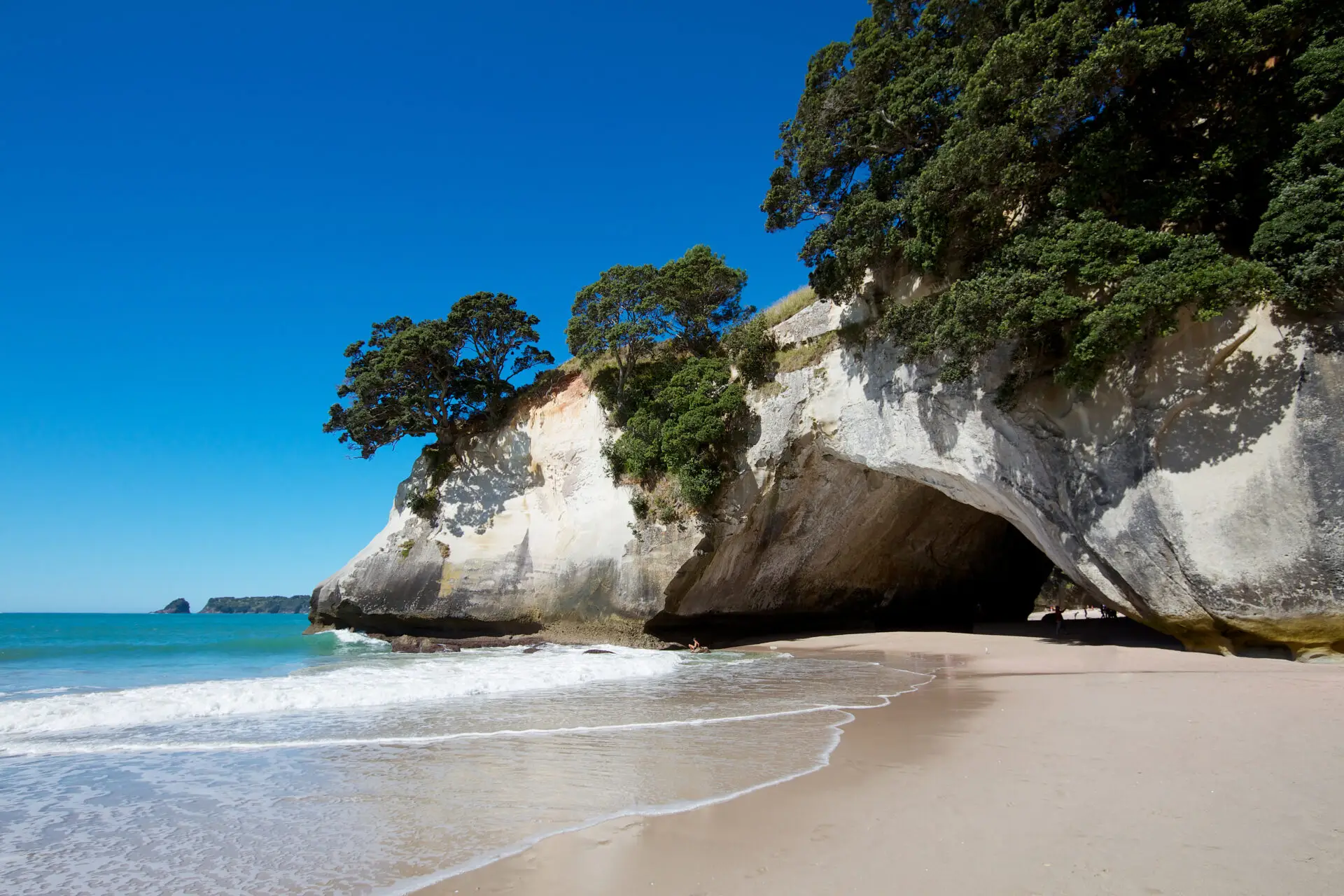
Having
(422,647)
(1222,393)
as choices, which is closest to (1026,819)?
(1222,393)

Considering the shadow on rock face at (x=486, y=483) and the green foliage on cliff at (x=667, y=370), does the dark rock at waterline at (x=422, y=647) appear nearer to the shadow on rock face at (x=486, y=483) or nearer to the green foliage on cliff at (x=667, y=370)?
the shadow on rock face at (x=486, y=483)

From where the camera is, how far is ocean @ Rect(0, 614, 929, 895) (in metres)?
4.33

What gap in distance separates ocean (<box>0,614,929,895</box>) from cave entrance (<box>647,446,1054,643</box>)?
6.16 meters

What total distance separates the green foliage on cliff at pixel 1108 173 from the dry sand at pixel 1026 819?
6164mm

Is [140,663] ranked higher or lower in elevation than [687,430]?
lower

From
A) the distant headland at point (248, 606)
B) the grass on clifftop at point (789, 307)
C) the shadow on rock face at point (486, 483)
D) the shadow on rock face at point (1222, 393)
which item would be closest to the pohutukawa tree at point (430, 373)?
the shadow on rock face at point (486, 483)

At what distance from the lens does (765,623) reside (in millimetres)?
22375

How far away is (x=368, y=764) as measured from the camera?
6.51 meters

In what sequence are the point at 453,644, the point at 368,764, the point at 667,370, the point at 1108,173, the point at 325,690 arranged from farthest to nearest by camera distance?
the point at 667,370, the point at 453,644, the point at 1108,173, the point at 325,690, the point at 368,764

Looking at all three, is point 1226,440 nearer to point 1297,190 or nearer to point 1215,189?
point 1297,190

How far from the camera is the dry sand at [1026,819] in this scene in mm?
3590

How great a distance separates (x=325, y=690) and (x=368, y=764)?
503 cm

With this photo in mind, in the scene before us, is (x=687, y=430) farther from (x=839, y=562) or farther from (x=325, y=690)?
(x=325, y=690)

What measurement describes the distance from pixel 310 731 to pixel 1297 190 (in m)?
15.1
